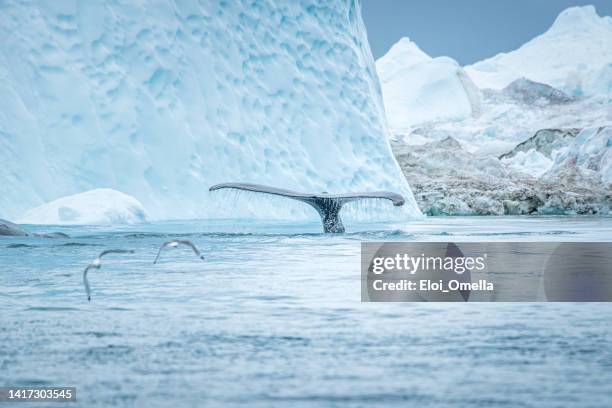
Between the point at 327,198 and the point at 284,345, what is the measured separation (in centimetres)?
1091

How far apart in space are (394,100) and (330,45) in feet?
280

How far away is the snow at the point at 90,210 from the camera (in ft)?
67.9

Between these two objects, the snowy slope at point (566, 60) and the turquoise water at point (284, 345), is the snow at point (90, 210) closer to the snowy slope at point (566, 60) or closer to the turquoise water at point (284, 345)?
the turquoise water at point (284, 345)

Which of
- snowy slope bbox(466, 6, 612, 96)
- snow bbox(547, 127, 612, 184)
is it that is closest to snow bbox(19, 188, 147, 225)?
snow bbox(547, 127, 612, 184)

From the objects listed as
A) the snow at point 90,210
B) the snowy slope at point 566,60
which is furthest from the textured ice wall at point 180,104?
the snowy slope at point 566,60

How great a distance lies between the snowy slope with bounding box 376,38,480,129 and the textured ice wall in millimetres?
78196

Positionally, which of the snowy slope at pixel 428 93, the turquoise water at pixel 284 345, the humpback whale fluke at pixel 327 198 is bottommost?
the turquoise water at pixel 284 345

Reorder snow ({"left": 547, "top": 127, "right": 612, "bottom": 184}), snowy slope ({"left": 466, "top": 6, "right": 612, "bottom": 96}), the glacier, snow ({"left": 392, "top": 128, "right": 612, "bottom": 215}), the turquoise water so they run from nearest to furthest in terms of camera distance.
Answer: the turquoise water, snow ({"left": 392, "top": 128, "right": 612, "bottom": 215}), the glacier, snow ({"left": 547, "top": 127, "right": 612, "bottom": 184}), snowy slope ({"left": 466, "top": 6, "right": 612, "bottom": 96})

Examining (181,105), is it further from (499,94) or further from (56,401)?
(499,94)

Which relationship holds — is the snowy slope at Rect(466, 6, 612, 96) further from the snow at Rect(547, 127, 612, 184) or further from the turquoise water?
the turquoise water

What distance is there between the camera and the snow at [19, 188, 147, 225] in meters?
20.7

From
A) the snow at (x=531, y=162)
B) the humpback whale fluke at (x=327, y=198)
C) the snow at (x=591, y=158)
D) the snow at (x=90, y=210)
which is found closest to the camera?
the humpback whale fluke at (x=327, y=198)

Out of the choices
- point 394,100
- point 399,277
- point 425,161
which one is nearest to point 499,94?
point 394,100

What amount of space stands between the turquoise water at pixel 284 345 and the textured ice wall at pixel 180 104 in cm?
1447
